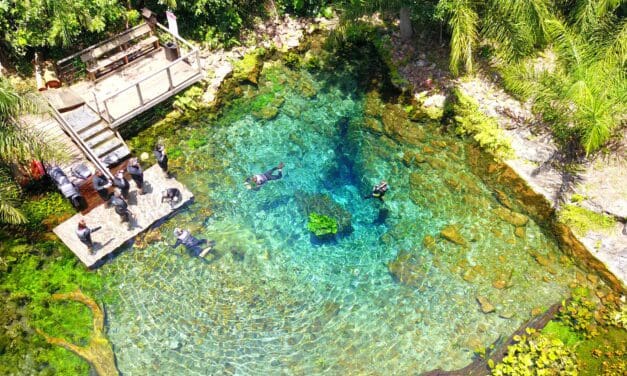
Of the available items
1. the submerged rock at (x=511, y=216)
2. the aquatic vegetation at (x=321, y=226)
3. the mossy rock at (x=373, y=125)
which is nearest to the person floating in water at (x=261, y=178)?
the aquatic vegetation at (x=321, y=226)

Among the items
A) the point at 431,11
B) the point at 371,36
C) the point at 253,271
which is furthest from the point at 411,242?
the point at 371,36

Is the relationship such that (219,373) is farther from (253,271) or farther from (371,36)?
(371,36)

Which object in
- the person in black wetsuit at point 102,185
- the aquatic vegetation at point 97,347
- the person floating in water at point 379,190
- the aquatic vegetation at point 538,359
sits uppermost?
the person in black wetsuit at point 102,185

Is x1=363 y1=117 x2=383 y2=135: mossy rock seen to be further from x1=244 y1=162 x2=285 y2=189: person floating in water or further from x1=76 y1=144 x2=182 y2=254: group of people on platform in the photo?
x1=76 y1=144 x2=182 y2=254: group of people on platform

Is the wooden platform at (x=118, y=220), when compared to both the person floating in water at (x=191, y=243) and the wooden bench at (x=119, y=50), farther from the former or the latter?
the wooden bench at (x=119, y=50)

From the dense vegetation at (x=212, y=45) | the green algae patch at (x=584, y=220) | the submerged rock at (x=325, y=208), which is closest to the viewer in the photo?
the dense vegetation at (x=212, y=45)

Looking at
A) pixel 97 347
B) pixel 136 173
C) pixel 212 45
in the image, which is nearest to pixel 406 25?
pixel 212 45
